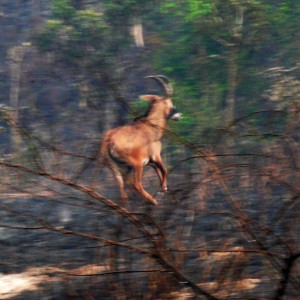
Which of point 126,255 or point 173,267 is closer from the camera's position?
point 173,267

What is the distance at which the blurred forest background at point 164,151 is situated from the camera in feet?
14.0

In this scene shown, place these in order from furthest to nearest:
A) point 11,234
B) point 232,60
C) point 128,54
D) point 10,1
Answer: point 10,1 < point 128,54 < point 232,60 < point 11,234

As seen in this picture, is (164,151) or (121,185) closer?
(121,185)

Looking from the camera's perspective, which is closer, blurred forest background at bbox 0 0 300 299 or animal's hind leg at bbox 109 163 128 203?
blurred forest background at bbox 0 0 300 299

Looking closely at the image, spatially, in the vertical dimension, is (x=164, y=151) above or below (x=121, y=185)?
below

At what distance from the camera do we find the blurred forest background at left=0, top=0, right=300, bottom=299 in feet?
14.0

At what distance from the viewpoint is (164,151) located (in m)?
10.8

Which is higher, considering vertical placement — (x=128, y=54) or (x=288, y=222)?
(x=288, y=222)

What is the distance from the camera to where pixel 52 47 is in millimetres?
16062

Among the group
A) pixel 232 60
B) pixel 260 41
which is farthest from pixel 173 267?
pixel 260 41

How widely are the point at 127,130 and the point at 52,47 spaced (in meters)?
7.32

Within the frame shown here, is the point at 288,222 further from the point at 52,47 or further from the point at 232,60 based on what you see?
the point at 52,47

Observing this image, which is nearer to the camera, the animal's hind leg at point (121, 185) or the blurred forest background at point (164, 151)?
the blurred forest background at point (164, 151)

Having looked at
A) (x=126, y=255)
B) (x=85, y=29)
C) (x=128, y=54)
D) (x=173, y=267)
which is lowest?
(x=128, y=54)
